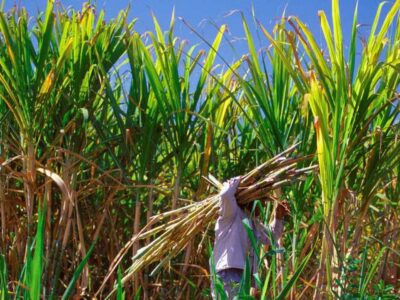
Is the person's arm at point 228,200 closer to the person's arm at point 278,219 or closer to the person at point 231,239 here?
the person at point 231,239

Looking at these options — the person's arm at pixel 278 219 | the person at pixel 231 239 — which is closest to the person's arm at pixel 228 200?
the person at pixel 231 239

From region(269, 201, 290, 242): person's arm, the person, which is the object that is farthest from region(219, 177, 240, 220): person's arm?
region(269, 201, 290, 242): person's arm

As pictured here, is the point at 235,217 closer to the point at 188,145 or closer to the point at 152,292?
the point at 188,145

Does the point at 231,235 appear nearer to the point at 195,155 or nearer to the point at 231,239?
the point at 231,239

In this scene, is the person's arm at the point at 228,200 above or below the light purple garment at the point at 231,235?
above

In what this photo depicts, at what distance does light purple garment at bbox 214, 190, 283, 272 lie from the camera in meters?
2.04

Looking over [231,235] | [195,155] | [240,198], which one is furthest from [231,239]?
[195,155]

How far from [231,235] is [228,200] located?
98 mm

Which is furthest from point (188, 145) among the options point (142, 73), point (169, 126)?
point (142, 73)

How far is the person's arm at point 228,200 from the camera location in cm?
205

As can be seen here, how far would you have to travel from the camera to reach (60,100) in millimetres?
3039

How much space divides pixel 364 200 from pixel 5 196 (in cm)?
151

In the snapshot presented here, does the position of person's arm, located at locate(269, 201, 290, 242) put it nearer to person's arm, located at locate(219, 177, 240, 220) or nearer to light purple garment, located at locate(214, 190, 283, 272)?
light purple garment, located at locate(214, 190, 283, 272)

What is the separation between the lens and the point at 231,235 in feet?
6.75
